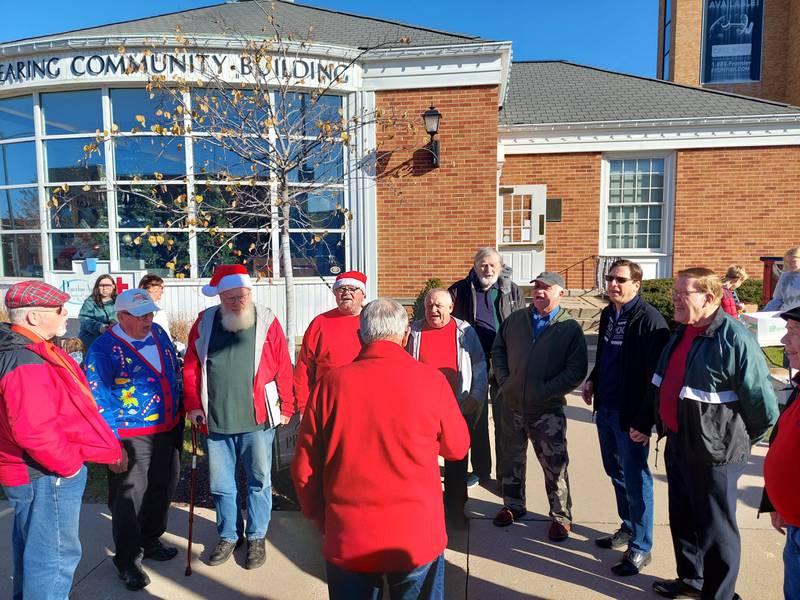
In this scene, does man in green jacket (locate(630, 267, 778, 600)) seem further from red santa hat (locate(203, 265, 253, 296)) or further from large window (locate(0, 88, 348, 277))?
large window (locate(0, 88, 348, 277))

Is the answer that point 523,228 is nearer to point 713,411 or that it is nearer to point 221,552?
point 713,411

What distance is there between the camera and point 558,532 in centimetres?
361

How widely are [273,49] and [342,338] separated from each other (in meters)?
4.80

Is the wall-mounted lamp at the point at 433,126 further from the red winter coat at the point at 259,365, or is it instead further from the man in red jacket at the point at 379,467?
the man in red jacket at the point at 379,467

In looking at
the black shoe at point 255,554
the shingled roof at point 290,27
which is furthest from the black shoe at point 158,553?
the shingled roof at point 290,27

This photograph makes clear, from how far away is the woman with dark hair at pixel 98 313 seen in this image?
5434 millimetres

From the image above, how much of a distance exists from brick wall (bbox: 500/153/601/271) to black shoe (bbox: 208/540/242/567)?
9.67 m

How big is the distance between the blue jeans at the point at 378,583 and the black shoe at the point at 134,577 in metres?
1.77

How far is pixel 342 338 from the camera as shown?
12.2ft

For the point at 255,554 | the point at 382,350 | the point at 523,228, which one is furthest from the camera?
the point at 523,228

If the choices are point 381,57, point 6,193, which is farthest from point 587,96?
point 6,193

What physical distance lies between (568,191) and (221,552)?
10.3m

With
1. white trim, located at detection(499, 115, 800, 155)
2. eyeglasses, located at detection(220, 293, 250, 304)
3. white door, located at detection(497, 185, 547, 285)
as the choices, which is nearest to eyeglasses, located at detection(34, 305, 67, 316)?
eyeglasses, located at detection(220, 293, 250, 304)

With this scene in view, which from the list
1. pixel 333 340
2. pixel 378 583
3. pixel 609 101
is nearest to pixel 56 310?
pixel 333 340
